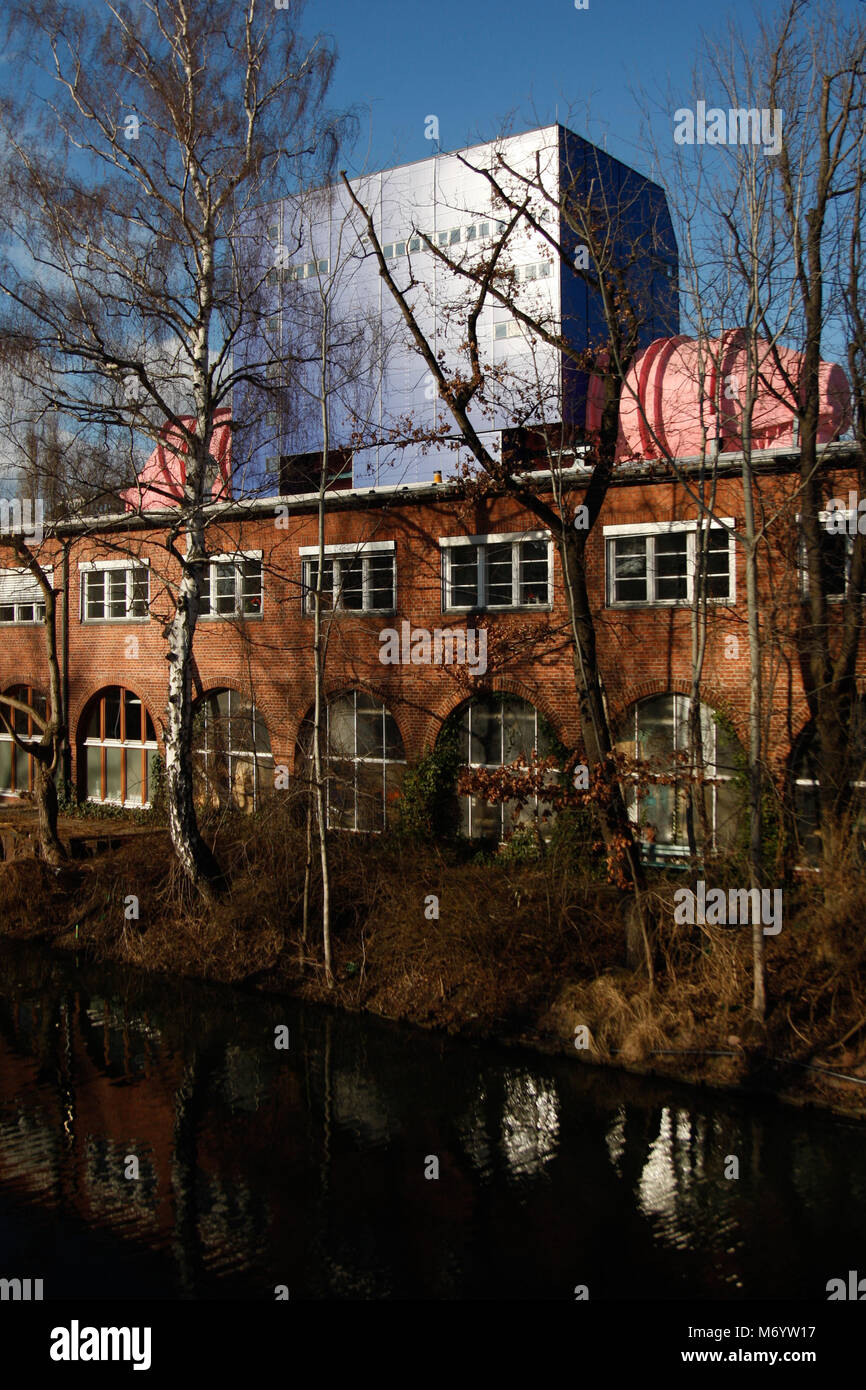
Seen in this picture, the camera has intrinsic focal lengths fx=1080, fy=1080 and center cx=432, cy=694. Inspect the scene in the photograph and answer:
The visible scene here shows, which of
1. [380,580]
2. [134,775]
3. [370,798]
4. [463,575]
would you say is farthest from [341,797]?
[134,775]

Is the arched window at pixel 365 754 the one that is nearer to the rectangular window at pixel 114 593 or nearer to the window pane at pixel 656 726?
the window pane at pixel 656 726

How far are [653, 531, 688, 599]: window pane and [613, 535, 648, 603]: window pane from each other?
0.70 feet

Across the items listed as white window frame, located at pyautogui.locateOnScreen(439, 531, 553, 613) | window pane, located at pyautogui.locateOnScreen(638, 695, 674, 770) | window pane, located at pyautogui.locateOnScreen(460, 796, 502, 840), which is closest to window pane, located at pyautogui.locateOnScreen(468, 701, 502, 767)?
window pane, located at pyautogui.locateOnScreen(460, 796, 502, 840)

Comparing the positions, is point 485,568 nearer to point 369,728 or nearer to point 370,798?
point 369,728

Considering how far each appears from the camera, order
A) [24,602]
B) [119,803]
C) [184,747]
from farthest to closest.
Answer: [24,602], [119,803], [184,747]

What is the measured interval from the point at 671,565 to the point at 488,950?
5865mm

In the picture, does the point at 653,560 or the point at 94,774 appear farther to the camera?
the point at 94,774

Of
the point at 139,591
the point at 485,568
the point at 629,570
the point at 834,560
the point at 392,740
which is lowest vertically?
the point at 392,740

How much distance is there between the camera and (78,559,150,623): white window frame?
21.1 metres

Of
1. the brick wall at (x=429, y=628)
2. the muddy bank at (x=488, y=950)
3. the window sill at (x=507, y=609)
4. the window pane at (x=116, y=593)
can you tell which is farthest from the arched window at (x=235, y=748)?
the window sill at (x=507, y=609)

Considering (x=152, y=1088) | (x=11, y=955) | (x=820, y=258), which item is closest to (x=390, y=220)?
(x=820, y=258)

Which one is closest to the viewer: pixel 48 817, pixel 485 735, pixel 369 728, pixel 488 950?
pixel 488 950

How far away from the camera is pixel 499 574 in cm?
1627
